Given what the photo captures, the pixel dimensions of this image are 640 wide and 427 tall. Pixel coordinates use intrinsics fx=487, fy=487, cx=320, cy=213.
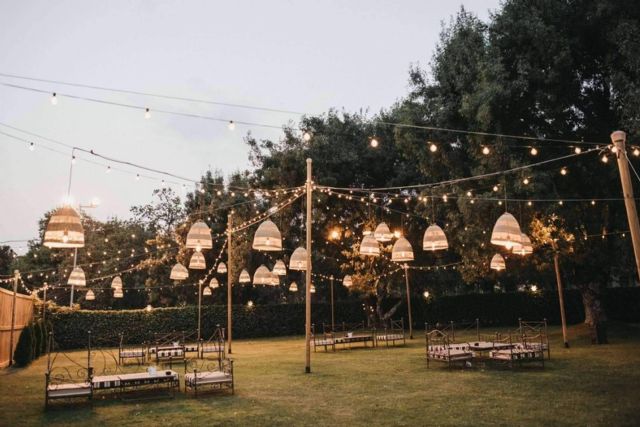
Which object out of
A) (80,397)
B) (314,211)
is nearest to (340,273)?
(314,211)

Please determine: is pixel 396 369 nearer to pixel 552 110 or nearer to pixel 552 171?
pixel 552 171

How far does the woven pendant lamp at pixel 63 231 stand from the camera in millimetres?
7826

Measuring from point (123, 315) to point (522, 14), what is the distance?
893 inches

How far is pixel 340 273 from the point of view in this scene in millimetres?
31781

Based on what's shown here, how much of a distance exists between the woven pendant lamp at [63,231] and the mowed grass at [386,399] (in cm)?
320

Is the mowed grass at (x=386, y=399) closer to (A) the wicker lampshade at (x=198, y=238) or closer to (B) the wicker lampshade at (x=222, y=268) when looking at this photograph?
(A) the wicker lampshade at (x=198, y=238)

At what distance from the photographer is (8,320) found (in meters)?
16.5

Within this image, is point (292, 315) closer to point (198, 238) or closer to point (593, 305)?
point (593, 305)

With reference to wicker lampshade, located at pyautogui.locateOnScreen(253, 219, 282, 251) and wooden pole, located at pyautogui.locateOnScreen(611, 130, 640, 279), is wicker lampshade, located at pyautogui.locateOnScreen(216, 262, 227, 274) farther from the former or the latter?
wooden pole, located at pyautogui.locateOnScreen(611, 130, 640, 279)

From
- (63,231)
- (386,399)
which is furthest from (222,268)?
(63,231)

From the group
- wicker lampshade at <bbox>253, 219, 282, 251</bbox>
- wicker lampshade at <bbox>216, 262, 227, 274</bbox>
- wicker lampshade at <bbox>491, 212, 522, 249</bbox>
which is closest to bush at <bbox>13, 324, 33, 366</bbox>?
wicker lampshade at <bbox>216, 262, 227, 274</bbox>

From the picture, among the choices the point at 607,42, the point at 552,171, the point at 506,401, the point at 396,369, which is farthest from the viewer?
the point at 552,171

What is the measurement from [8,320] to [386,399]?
1380 centimetres

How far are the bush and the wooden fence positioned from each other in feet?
1.00
